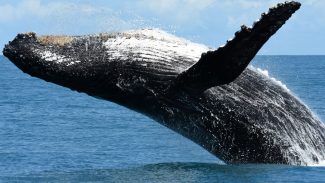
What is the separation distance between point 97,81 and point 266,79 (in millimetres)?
3180

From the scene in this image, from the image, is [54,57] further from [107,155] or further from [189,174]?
[107,155]

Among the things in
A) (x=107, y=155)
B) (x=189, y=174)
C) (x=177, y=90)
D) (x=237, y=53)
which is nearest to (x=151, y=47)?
(x=177, y=90)

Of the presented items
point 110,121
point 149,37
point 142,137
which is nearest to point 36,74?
point 149,37

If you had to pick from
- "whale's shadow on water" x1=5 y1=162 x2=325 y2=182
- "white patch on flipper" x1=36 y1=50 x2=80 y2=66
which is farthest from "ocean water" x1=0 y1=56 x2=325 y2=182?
"white patch on flipper" x1=36 y1=50 x2=80 y2=66

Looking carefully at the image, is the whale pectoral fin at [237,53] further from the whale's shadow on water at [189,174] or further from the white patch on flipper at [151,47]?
the whale's shadow on water at [189,174]

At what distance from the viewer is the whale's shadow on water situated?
1278 cm

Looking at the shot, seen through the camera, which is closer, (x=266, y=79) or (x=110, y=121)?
(x=266, y=79)

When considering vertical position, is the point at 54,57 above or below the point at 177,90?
above

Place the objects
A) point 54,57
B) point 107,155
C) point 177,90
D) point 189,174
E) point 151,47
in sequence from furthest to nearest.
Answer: point 107,155 < point 189,174 < point 151,47 < point 54,57 < point 177,90

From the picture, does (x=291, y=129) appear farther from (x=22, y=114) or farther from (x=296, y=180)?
(x=22, y=114)

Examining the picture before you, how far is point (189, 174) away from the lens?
542 inches

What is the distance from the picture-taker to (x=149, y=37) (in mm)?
13758

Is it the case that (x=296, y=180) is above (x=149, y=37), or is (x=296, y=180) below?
below

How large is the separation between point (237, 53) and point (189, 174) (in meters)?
2.90
